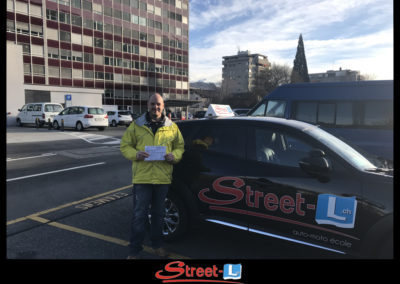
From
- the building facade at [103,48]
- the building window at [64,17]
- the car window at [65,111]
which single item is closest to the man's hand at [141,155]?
the car window at [65,111]

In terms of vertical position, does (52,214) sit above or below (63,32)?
below

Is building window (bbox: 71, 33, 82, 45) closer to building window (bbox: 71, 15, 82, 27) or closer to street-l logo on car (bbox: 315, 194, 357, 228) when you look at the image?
building window (bbox: 71, 15, 82, 27)

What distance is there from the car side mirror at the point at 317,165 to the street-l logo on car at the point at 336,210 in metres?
0.18

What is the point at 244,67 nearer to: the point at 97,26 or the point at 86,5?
the point at 97,26

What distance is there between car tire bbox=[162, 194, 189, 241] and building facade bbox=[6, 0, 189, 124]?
110 ft

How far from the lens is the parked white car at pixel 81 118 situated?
1898 cm

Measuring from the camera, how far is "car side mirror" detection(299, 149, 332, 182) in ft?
8.71

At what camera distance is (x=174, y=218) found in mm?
3549

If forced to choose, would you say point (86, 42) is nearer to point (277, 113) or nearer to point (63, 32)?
point (63, 32)

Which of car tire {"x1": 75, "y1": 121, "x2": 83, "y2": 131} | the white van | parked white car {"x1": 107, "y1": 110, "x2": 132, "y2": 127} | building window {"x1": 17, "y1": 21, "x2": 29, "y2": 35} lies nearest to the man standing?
car tire {"x1": 75, "y1": 121, "x2": 83, "y2": 131}
